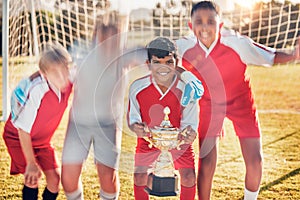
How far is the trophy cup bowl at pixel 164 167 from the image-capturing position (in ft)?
8.25

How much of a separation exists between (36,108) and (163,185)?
0.73 meters

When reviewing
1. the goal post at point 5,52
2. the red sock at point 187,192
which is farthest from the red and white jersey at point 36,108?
the goal post at point 5,52

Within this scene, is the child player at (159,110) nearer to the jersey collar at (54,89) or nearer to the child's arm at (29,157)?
the jersey collar at (54,89)

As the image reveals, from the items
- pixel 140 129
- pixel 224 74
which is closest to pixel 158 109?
pixel 140 129

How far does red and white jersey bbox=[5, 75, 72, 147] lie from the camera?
263 centimetres

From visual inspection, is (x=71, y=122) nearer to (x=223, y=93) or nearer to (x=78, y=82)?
(x=78, y=82)

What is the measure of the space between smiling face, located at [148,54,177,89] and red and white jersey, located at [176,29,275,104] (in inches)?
9.5

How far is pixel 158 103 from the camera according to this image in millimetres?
2715

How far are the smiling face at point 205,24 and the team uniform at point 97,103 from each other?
31cm

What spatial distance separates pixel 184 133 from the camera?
2557 mm

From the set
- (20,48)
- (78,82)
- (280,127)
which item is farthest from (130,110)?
(20,48)

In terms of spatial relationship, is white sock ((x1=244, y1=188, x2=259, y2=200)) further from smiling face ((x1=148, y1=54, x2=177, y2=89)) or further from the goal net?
the goal net

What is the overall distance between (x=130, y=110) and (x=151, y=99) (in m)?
0.12

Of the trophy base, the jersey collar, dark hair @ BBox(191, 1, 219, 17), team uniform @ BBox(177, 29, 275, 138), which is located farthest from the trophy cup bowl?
dark hair @ BBox(191, 1, 219, 17)
